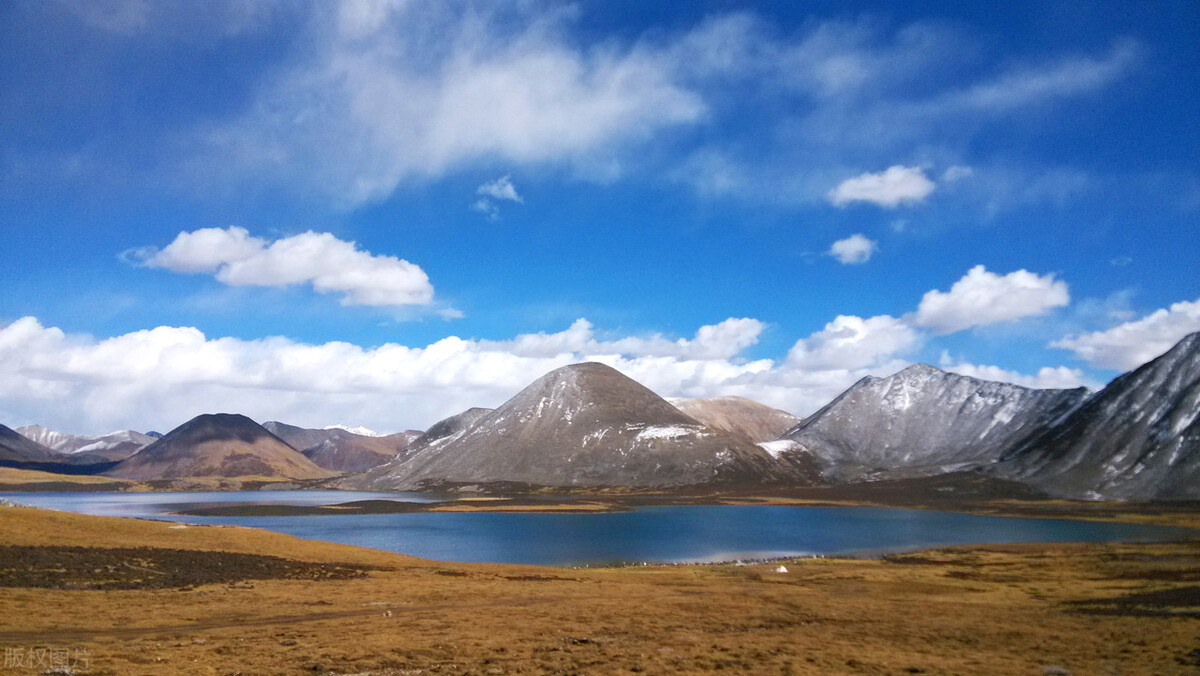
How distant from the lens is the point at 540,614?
133 ft

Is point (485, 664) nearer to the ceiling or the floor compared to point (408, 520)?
nearer to the ceiling

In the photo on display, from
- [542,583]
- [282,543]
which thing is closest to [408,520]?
[282,543]

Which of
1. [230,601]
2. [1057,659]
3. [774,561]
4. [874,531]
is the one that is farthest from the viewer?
[874,531]

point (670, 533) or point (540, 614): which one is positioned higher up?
point (540, 614)

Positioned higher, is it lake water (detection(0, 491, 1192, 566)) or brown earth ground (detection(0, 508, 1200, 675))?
brown earth ground (detection(0, 508, 1200, 675))

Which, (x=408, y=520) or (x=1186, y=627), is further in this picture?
(x=408, y=520)

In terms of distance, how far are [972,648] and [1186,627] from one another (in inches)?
514

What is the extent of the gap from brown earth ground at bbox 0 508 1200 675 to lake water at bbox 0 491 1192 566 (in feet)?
77.6

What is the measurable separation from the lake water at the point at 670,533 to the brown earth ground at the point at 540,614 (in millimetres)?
Answer: 23647

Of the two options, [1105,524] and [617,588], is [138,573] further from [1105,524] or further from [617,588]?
[1105,524]

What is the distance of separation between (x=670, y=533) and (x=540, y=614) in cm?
8851

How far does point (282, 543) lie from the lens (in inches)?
2842

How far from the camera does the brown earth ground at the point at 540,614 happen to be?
2775 centimetres

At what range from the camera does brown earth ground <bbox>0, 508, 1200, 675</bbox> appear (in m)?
27.8
